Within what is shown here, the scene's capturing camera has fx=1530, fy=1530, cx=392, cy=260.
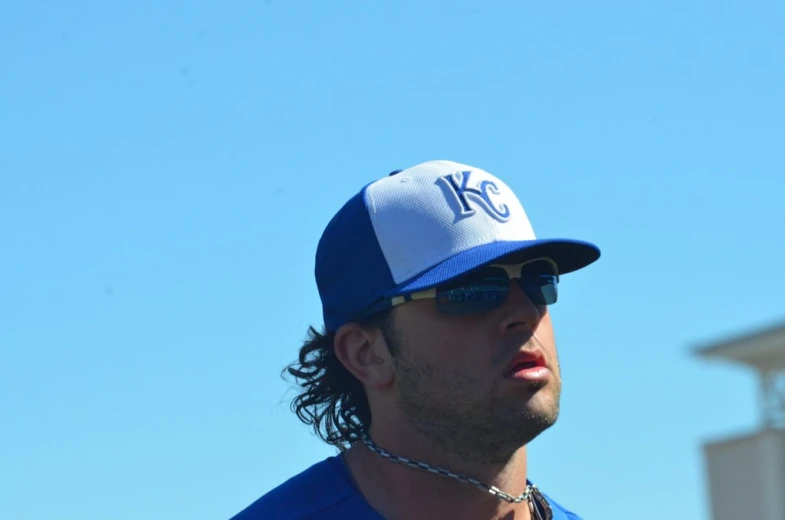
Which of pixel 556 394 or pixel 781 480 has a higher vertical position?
pixel 781 480

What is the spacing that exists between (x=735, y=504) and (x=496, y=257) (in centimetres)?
1613

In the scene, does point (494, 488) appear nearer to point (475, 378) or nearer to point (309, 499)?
point (475, 378)

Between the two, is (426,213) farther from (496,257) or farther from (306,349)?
(306,349)

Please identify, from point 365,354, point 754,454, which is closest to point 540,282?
point 365,354

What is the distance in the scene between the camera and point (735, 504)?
19438 mm

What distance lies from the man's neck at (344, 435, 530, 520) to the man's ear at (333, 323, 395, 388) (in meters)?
0.20

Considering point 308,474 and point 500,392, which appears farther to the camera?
point 308,474

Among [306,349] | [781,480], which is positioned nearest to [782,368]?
[781,480]

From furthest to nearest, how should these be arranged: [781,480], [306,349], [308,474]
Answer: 1. [781,480]
2. [306,349]
3. [308,474]

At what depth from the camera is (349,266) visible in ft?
14.6

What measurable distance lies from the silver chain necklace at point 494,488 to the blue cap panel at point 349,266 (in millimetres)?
391

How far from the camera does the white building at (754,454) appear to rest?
16.7 m

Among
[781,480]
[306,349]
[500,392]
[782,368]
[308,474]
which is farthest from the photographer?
[781,480]

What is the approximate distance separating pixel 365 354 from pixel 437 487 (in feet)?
1.52
